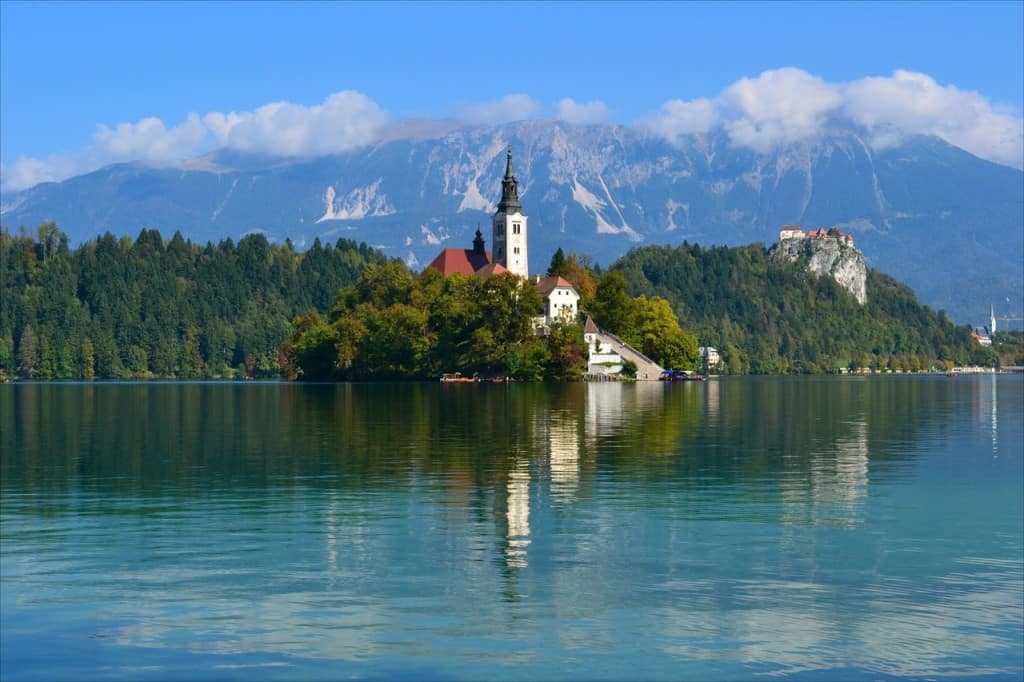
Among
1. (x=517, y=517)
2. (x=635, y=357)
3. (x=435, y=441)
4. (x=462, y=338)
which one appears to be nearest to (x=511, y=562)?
(x=517, y=517)

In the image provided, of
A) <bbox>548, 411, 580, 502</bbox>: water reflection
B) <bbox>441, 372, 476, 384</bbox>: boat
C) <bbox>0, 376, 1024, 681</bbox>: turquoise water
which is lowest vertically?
<bbox>0, 376, 1024, 681</bbox>: turquoise water

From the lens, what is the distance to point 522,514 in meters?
36.5

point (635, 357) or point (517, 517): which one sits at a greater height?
point (635, 357)

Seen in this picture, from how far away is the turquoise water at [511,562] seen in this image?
2209 centimetres

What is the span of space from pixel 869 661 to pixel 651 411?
238ft

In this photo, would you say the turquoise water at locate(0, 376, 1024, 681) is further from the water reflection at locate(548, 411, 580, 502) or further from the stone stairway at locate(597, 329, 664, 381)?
the stone stairway at locate(597, 329, 664, 381)

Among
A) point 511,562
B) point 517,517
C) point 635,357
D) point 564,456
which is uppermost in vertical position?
point 635,357

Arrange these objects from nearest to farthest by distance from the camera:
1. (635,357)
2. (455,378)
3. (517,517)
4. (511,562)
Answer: (511,562) → (517,517) → (455,378) → (635,357)

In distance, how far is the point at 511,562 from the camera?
29.3 meters

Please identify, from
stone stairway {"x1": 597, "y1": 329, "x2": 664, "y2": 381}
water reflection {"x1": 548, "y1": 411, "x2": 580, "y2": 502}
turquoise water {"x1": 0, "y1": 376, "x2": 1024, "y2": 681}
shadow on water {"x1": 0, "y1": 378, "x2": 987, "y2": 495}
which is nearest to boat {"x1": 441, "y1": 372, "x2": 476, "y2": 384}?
stone stairway {"x1": 597, "y1": 329, "x2": 664, "y2": 381}

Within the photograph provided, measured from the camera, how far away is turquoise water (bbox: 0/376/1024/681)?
22094 mm

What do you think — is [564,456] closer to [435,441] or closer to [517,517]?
[435,441]

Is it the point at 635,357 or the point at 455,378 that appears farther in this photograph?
the point at 635,357

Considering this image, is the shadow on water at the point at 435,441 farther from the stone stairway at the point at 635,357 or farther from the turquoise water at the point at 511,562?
the stone stairway at the point at 635,357
